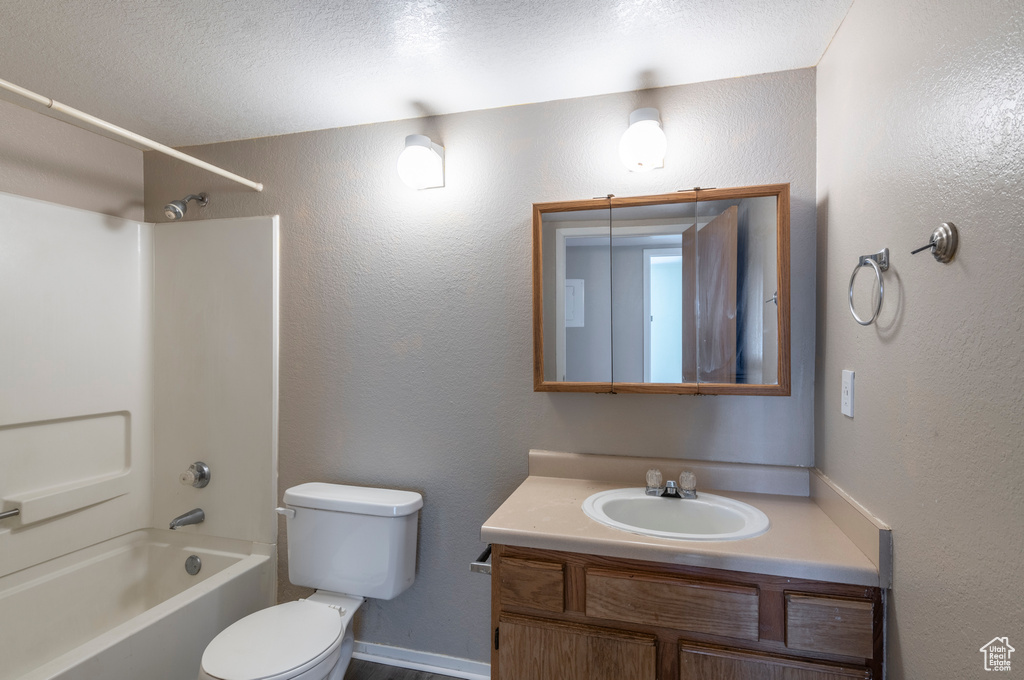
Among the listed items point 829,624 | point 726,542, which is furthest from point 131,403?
point 829,624

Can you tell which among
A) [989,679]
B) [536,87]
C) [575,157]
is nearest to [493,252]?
[575,157]

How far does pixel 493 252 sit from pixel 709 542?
1230 millimetres

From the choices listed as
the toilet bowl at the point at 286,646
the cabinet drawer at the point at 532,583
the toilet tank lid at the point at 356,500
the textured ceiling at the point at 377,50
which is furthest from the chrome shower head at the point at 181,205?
the cabinet drawer at the point at 532,583

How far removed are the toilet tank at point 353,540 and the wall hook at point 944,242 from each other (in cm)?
170

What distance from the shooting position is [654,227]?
179cm

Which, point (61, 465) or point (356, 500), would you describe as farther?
point (61, 465)

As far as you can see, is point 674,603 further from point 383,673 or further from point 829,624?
point 383,673

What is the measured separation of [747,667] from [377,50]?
198 centimetres

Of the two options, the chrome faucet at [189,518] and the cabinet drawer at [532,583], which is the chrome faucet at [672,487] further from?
the chrome faucet at [189,518]

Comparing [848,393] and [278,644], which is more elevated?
[848,393]

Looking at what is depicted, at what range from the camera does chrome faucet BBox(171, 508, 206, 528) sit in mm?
2242

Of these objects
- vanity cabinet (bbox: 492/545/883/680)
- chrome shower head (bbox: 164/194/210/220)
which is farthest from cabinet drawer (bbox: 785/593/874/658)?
chrome shower head (bbox: 164/194/210/220)

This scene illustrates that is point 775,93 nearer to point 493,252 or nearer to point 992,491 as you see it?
point 493,252

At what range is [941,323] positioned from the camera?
952mm
